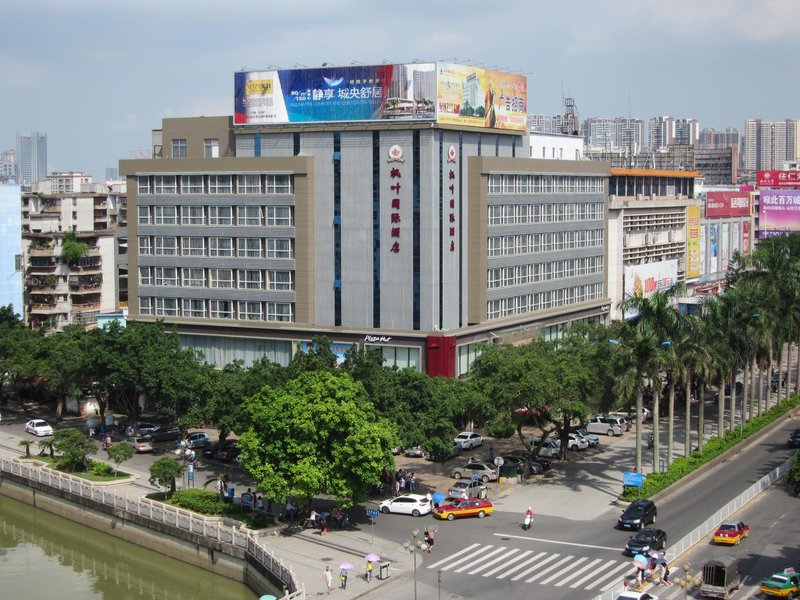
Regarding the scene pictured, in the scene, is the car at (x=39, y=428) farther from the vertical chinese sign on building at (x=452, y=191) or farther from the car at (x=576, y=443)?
the car at (x=576, y=443)

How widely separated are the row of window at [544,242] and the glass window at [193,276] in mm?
27073

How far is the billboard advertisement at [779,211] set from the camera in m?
186

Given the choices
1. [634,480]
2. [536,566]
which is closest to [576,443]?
[634,480]

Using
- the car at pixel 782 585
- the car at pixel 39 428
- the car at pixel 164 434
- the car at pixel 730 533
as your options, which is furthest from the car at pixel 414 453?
the car at pixel 782 585

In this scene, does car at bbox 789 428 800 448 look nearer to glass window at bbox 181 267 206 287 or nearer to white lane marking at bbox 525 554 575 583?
white lane marking at bbox 525 554 575 583

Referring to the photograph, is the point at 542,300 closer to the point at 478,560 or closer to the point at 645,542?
the point at 645,542

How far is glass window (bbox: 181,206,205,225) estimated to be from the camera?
104750 millimetres

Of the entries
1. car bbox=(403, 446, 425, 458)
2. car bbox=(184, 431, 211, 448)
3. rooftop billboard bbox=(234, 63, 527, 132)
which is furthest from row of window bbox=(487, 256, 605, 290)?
car bbox=(184, 431, 211, 448)

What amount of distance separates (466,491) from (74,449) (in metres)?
30.1

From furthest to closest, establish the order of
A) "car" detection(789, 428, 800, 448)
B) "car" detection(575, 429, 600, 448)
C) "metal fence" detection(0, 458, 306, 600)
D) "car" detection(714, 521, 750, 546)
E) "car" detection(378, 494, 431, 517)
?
"car" detection(789, 428, 800, 448), "car" detection(575, 429, 600, 448), "car" detection(378, 494, 431, 517), "car" detection(714, 521, 750, 546), "metal fence" detection(0, 458, 306, 600)

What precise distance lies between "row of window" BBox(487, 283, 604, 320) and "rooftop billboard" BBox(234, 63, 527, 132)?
16.7 metres

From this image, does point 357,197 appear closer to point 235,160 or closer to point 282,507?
point 235,160

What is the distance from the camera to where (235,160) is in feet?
335

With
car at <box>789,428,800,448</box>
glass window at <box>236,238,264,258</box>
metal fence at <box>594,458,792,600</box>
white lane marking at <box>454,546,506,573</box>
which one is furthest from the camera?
glass window at <box>236,238,264,258</box>
